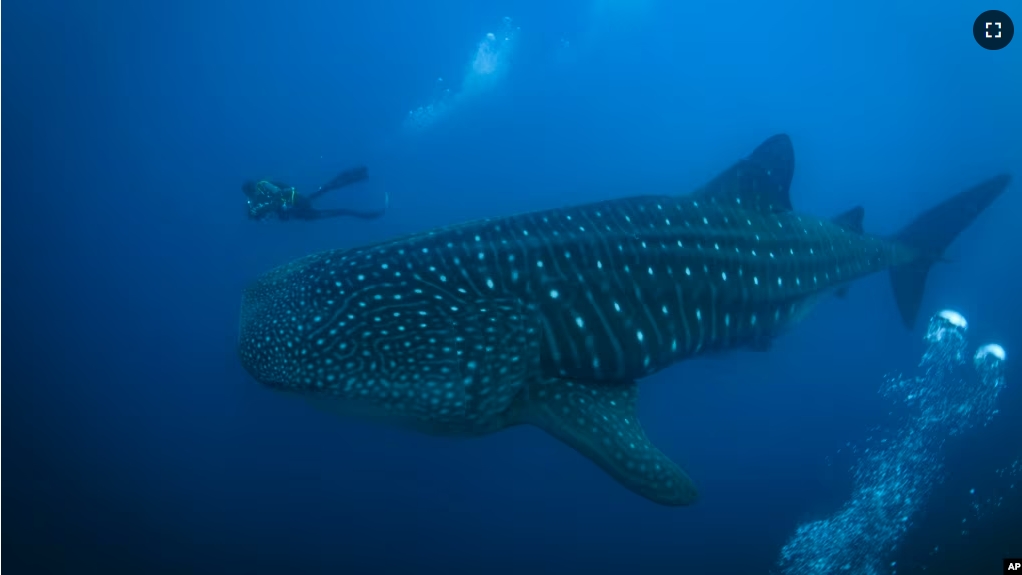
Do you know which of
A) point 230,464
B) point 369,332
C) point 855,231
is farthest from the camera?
point 230,464

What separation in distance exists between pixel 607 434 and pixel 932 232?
6.46 meters

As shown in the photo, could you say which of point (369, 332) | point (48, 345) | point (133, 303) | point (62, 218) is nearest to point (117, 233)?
point (62, 218)

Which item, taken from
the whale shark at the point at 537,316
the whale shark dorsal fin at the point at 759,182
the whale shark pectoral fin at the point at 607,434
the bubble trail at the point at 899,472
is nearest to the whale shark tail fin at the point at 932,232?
the whale shark dorsal fin at the point at 759,182

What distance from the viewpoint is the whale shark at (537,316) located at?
382 cm

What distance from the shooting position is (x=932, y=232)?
7594 millimetres

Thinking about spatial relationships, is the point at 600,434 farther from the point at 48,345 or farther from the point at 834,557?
the point at 48,345

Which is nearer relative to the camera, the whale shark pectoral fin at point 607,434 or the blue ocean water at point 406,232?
the whale shark pectoral fin at point 607,434

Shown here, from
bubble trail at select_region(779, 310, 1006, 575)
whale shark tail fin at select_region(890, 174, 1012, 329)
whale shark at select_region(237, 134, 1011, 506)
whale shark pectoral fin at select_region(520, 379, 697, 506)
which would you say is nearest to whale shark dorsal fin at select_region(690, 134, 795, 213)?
whale shark at select_region(237, 134, 1011, 506)

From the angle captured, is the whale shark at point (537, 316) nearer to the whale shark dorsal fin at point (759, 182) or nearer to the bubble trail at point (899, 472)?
the whale shark dorsal fin at point (759, 182)

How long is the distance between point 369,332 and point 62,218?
125 ft

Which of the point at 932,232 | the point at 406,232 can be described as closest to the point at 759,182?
the point at 932,232

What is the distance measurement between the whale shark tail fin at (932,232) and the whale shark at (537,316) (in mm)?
3216

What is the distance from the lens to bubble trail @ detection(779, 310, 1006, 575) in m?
12.2

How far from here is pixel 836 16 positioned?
35750 millimetres
